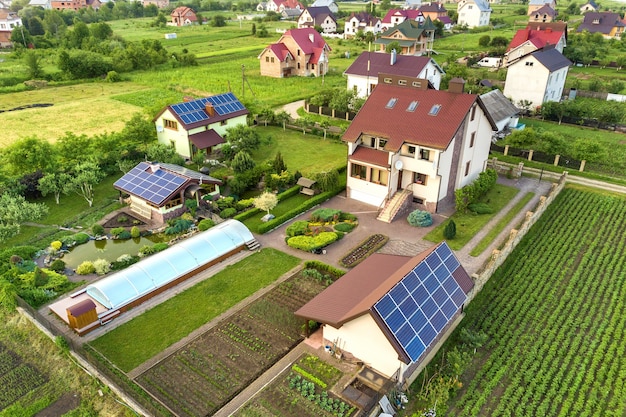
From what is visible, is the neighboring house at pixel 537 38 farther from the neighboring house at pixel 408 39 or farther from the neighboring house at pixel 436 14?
the neighboring house at pixel 436 14

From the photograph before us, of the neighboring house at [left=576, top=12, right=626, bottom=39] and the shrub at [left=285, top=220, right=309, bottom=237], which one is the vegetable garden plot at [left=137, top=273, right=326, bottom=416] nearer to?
the shrub at [left=285, top=220, right=309, bottom=237]

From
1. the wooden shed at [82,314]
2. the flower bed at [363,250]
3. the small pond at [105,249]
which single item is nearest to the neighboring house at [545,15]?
the flower bed at [363,250]

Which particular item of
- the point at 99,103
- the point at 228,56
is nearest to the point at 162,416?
the point at 99,103

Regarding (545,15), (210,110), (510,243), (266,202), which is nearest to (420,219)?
(510,243)

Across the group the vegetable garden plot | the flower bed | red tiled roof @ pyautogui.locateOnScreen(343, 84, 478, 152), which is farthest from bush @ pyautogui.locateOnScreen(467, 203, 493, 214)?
the vegetable garden plot

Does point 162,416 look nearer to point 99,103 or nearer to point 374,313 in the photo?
point 374,313
